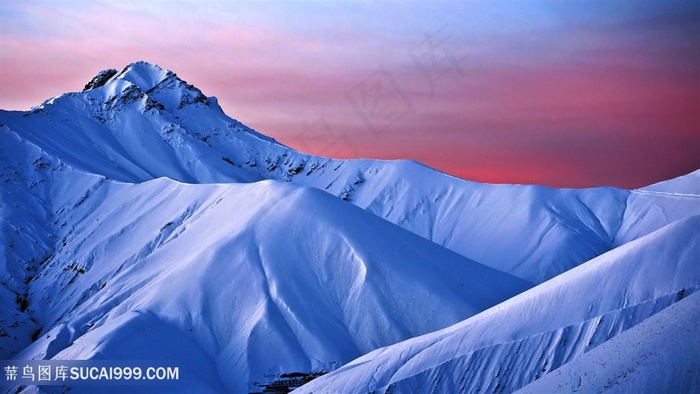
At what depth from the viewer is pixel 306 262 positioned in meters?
93.2

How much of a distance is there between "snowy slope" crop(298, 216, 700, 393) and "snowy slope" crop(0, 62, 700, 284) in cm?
6793

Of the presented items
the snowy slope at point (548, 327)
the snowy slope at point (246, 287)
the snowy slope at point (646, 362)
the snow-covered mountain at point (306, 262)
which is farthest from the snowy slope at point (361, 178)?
the snowy slope at point (646, 362)

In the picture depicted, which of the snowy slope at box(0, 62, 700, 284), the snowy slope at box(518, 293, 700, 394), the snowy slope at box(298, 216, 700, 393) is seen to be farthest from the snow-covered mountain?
the snowy slope at box(518, 293, 700, 394)

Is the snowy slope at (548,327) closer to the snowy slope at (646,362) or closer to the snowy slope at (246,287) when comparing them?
the snowy slope at (646,362)

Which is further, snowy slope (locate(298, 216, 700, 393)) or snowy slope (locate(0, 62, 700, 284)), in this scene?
snowy slope (locate(0, 62, 700, 284))

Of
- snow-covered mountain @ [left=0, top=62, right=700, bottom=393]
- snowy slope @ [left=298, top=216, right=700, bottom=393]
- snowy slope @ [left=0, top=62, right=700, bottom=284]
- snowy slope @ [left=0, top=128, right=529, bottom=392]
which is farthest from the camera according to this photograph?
snowy slope @ [left=0, top=62, right=700, bottom=284]

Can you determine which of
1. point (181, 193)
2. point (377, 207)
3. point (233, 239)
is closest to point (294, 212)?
point (233, 239)

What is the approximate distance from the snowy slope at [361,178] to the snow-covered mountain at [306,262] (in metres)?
0.42

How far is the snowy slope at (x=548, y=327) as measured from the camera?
55.1m

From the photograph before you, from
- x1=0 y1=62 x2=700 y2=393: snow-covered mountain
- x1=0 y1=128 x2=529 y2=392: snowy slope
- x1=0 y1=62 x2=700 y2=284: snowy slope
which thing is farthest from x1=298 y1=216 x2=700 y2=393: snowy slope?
x1=0 y1=62 x2=700 y2=284: snowy slope

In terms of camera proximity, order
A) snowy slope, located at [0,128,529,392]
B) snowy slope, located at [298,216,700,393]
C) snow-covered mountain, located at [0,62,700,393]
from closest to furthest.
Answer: snowy slope, located at [298,216,700,393] → snow-covered mountain, located at [0,62,700,393] → snowy slope, located at [0,128,529,392]

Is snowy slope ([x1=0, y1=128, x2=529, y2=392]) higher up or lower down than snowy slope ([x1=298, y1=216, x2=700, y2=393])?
lower down

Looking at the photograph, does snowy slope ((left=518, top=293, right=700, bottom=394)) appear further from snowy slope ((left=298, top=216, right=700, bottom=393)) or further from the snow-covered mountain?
snowy slope ((left=298, top=216, right=700, bottom=393))

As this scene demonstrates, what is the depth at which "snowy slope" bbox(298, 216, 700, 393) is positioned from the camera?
181 feet
